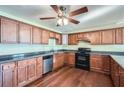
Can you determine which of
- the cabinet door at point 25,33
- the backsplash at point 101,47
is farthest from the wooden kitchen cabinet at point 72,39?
the cabinet door at point 25,33

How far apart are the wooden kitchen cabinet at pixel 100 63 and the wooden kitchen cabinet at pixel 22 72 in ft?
9.49

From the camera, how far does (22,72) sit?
2600 mm

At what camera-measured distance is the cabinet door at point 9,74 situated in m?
2.12

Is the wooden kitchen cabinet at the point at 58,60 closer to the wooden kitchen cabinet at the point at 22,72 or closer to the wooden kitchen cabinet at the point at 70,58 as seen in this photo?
the wooden kitchen cabinet at the point at 70,58

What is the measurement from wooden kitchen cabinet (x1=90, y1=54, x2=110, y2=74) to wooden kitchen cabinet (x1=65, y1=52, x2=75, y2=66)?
1.02 meters

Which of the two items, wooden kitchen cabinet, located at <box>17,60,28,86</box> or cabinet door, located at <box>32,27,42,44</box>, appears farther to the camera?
cabinet door, located at <box>32,27,42,44</box>

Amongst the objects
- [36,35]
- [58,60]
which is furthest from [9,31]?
Result: [58,60]

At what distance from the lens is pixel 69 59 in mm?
5125

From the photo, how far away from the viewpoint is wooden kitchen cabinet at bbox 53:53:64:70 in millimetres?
4266

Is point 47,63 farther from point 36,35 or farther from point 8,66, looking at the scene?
point 8,66

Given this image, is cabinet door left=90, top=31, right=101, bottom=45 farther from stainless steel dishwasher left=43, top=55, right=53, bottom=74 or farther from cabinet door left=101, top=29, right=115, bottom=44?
stainless steel dishwasher left=43, top=55, right=53, bottom=74

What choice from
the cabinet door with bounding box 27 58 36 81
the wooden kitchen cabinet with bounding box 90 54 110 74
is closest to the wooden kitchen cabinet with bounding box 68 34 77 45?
the wooden kitchen cabinet with bounding box 90 54 110 74

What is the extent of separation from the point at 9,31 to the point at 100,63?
361 cm
